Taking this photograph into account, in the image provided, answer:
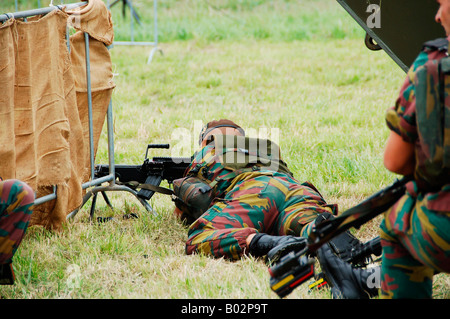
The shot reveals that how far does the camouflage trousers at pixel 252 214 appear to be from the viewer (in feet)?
10.1

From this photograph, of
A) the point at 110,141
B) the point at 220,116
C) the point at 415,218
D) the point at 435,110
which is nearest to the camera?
the point at 435,110

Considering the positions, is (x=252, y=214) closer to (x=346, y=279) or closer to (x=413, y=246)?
(x=346, y=279)

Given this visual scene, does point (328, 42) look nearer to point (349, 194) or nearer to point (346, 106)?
point (346, 106)

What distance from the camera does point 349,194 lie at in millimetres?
4375

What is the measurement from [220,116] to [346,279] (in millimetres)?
4379

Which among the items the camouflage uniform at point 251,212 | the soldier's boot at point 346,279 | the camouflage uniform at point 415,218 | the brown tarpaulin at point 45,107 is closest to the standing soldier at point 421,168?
the camouflage uniform at point 415,218

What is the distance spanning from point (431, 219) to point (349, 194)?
260 cm

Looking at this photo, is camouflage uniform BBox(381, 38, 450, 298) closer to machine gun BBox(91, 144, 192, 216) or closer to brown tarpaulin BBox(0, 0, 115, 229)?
brown tarpaulin BBox(0, 0, 115, 229)

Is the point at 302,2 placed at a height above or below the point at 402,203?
below

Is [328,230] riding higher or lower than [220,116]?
higher

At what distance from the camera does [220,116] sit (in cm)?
671

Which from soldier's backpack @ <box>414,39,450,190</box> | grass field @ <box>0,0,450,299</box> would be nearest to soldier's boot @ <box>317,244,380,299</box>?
grass field @ <box>0,0,450,299</box>

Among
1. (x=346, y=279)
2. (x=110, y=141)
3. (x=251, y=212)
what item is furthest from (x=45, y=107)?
(x=346, y=279)

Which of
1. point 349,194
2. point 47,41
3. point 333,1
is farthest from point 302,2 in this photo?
point 47,41
